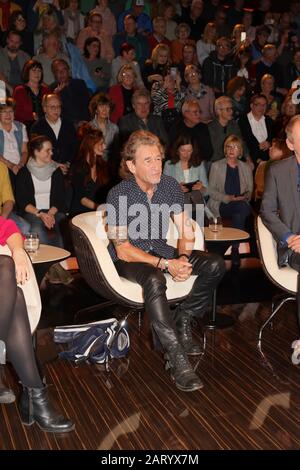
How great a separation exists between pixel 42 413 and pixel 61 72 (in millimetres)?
4888

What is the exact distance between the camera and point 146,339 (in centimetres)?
397

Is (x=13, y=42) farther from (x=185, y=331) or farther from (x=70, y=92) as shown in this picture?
(x=185, y=331)

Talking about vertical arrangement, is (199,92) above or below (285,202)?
above

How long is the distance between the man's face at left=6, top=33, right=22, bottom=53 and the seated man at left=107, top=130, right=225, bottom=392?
3.96 meters

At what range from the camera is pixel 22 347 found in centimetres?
274

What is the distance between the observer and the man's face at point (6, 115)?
19.7ft

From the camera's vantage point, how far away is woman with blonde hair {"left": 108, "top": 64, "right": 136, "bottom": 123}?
7.20 m

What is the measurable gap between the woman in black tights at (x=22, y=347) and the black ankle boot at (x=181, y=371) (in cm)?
66

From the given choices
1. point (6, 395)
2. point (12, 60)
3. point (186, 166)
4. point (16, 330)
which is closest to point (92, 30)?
point (12, 60)

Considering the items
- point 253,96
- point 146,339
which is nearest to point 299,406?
point 146,339

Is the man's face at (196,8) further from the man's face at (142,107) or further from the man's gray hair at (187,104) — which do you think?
the man's face at (142,107)

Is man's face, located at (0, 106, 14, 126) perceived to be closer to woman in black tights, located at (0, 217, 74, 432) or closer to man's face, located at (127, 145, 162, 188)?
man's face, located at (127, 145, 162, 188)

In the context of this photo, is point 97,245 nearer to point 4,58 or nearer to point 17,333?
point 17,333

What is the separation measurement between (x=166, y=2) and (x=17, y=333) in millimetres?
6945
